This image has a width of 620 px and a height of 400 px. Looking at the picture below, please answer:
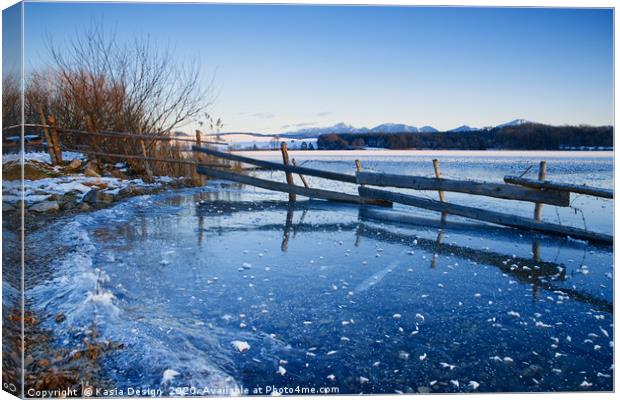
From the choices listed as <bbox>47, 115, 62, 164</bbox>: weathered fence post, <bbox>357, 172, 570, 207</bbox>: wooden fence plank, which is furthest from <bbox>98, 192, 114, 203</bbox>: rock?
<bbox>357, 172, 570, 207</bbox>: wooden fence plank

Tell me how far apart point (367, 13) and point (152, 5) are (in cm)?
149

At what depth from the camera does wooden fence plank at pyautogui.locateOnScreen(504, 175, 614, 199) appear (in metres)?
4.36

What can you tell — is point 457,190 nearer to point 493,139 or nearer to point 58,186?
point 493,139

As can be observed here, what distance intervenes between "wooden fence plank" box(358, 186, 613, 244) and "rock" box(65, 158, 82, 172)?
499 cm

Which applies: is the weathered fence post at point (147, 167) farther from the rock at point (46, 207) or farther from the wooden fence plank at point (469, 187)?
the wooden fence plank at point (469, 187)

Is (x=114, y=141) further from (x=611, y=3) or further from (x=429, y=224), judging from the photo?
(x=611, y=3)

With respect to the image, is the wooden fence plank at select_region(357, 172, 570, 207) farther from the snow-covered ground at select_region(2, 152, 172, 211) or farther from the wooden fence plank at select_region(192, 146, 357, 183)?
A: the snow-covered ground at select_region(2, 152, 172, 211)

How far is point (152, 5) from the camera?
2.93 m

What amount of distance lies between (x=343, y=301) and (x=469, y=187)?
368 cm

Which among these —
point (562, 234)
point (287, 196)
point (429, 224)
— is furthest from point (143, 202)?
point (562, 234)

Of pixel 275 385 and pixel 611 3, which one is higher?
pixel 611 3

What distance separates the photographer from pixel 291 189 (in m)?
8.58

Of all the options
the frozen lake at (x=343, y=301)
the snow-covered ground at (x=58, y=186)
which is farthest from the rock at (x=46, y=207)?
the frozen lake at (x=343, y=301)

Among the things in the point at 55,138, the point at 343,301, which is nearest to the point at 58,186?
the point at 55,138
